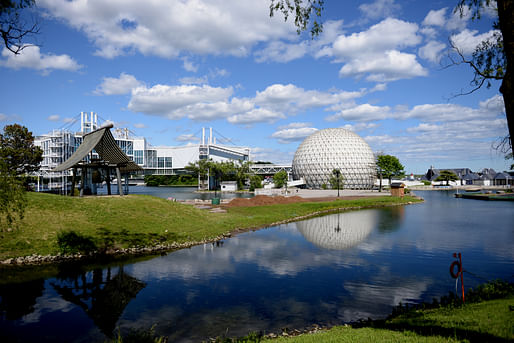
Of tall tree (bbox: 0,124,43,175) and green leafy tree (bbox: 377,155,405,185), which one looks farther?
green leafy tree (bbox: 377,155,405,185)

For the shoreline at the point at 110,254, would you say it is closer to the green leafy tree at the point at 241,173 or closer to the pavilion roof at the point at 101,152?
the pavilion roof at the point at 101,152

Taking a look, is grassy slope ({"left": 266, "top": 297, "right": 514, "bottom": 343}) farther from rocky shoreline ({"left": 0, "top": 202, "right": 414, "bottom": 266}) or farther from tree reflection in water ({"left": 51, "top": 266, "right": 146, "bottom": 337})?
rocky shoreline ({"left": 0, "top": 202, "right": 414, "bottom": 266})

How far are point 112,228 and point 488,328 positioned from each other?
2496 cm

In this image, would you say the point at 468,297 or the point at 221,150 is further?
the point at 221,150

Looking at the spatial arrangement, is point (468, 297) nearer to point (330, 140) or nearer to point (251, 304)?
point (251, 304)

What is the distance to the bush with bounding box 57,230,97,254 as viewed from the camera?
872 inches

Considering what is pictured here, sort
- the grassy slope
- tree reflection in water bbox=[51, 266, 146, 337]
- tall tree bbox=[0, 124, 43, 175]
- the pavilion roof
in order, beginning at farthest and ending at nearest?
tall tree bbox=[0, 124, 43, 175]
the pavilion roof
tree reflection in water bbox=[51, 266, 146, 337]
the grassy slope

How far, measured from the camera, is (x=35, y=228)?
23484 millimetres

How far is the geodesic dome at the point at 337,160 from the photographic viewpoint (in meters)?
→ 107

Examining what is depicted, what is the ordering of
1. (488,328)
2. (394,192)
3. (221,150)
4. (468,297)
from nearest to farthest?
(488,328) < (468,297) < (394,192) < (221,150)

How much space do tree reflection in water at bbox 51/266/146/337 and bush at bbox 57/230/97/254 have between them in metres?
3.82

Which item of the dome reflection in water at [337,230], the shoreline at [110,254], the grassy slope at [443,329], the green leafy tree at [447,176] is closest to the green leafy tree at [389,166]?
the green leafy tree at [447,176]

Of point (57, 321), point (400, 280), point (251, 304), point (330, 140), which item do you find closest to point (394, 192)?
point (330, 140)

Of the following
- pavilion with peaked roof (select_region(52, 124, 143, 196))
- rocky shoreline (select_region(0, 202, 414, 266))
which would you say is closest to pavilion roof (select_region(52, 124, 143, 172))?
pavilion with peaked roof (select_region(52, 124, 143, 196))
